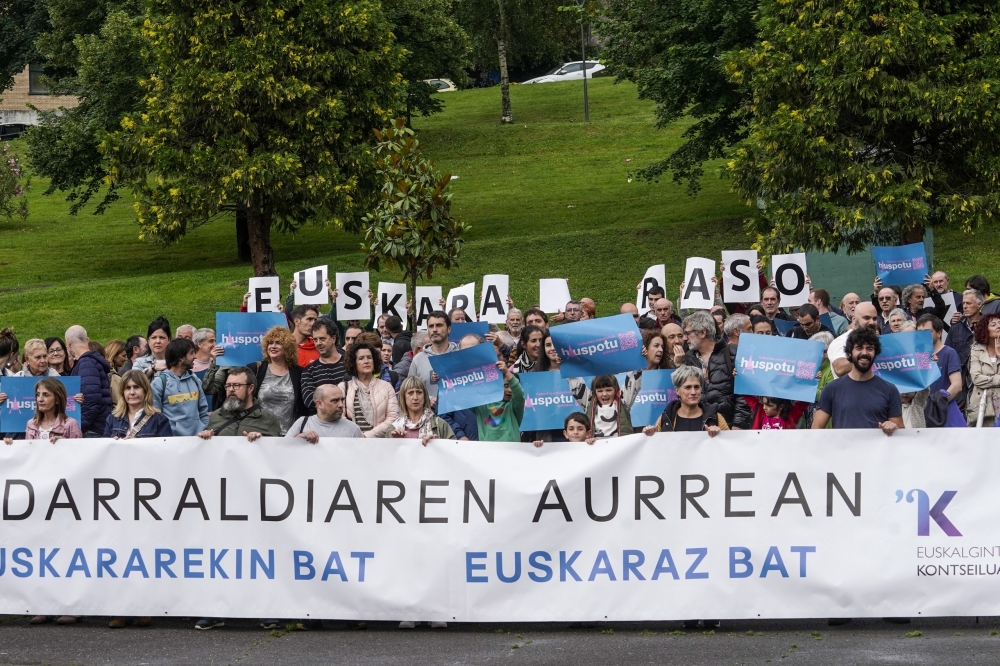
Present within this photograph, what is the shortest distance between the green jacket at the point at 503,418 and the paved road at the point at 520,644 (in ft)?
5.50

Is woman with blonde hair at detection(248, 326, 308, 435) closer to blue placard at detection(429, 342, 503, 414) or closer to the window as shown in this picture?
blue placard at detection(429, 342, 503, 414)

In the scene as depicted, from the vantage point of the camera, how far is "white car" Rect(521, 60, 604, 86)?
222ft

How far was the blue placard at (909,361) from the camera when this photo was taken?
993cm

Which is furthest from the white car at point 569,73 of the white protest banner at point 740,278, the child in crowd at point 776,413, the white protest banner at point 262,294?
the child in crowd at point 776,413

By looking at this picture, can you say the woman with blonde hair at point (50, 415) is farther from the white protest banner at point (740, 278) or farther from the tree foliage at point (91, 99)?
the tree foliage at point (91, 99)

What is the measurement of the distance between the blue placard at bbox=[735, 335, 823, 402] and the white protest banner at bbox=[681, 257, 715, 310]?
475 cm

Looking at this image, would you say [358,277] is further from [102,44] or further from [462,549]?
[102,44]

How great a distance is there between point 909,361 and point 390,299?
24.0ft

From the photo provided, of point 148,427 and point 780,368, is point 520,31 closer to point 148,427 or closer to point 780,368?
point 780,368

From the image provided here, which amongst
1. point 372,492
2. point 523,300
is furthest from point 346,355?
point 523,300

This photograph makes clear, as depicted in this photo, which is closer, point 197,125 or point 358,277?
point 358,277

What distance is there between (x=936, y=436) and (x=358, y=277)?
8.03m

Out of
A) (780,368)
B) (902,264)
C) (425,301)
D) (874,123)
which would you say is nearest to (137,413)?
(780,368)

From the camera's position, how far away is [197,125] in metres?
28.2
